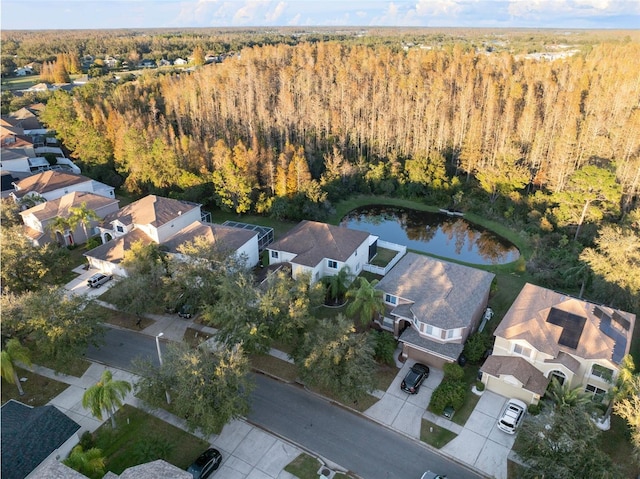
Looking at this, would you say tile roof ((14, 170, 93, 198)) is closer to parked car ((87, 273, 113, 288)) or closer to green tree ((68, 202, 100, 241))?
green tree ((68, 202, 100, 241))

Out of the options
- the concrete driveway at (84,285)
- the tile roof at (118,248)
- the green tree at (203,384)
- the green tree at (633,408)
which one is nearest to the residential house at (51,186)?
the concrete driveway at (84,285)

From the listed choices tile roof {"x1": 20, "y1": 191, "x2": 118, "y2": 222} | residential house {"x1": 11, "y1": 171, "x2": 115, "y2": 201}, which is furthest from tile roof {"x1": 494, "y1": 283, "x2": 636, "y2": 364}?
residential house {"x1": 11, "y1": 171, "x2": 115, "y2": 201}

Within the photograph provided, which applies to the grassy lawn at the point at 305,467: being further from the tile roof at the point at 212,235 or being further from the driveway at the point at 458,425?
the tile roof at the point at 212,235

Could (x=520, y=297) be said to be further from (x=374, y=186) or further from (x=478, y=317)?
(x=374, y=186)

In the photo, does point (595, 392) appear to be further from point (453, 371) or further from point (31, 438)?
point (31, 438)

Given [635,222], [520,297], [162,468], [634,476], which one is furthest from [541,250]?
[162,468]
